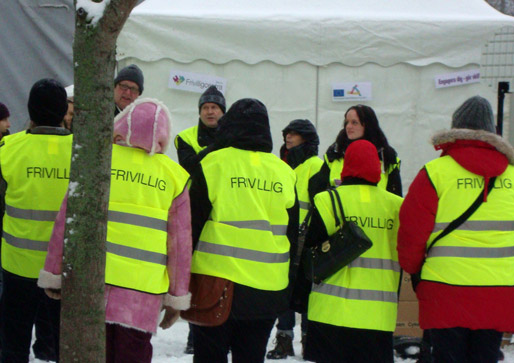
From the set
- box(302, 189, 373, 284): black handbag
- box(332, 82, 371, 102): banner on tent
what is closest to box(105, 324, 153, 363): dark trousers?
box(302, 189, 373, 284): black handbag

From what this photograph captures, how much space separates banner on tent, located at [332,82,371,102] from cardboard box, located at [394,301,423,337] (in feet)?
8.48

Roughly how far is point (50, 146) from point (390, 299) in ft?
6.58

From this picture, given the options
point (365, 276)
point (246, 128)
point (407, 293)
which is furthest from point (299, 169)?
point (246, 128)

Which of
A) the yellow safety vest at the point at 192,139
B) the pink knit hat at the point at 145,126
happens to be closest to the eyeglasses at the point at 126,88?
the yellow safety vest at the point at 192,139

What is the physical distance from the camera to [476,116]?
3.86 meters

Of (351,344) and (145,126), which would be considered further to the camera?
(351,344)

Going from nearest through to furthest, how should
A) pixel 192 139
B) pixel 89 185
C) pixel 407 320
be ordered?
pixel 89 185 → pixel 192 139 → pixel 407 320

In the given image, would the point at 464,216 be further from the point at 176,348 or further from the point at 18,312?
the point at 176,348

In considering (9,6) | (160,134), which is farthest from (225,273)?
(9,6)

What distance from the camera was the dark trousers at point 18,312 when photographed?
13.0ft

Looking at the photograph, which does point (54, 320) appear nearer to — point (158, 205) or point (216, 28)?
point (158, 205)

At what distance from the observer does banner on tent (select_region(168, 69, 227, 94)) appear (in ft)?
24.0

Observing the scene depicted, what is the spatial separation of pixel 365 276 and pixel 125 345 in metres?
1.32

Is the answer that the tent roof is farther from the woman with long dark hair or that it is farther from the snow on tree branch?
the snow on tree branch
